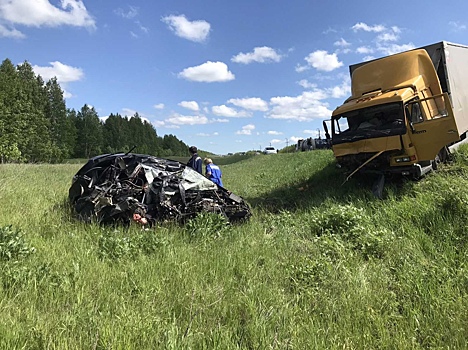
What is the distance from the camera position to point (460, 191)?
582cm

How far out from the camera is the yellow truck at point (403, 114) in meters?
7.35

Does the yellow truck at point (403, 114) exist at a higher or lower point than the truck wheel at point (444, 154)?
higher

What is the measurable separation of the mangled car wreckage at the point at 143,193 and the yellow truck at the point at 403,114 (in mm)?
3657

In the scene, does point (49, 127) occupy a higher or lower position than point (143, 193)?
higher

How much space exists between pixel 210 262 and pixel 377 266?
2.21m

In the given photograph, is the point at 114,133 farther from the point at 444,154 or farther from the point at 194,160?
the point at 444,154

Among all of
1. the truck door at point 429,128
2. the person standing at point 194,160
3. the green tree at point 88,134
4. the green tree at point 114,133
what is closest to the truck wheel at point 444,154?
the truck door at point 429,128

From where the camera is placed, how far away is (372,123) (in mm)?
8219

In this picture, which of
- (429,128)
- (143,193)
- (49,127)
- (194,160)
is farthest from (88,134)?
(429,128)

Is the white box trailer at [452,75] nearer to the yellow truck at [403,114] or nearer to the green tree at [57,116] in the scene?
the yellow truck at [403,114]

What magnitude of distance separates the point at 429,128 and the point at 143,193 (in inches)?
260

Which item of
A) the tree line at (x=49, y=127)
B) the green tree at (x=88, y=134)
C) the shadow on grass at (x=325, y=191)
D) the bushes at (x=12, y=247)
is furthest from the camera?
the green tree at (x=88, y=134)

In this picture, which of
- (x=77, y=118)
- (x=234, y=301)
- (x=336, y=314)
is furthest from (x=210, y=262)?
(x=77, y=118)

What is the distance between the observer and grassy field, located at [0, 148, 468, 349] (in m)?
2.55
